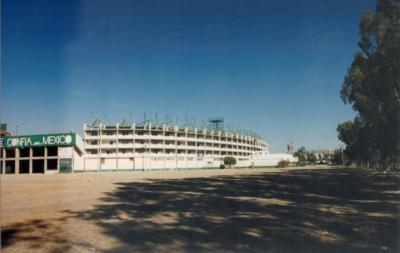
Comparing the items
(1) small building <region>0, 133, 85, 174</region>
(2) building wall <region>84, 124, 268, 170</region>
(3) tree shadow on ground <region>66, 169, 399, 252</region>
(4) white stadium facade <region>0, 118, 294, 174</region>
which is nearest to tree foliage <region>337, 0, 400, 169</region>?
(3) tree shadow on ground <region>66, 169, 399, 252</region>

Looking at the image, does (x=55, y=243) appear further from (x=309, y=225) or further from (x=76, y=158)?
(x=76, y=158)

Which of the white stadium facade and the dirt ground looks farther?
the white stadium facade

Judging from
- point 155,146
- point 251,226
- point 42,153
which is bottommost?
point 251,226

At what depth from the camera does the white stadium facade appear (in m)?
79.9

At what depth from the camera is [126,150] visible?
10275 centimetres

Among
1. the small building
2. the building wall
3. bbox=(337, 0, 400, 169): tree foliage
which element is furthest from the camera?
the building wall

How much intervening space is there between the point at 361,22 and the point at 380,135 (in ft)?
30.0

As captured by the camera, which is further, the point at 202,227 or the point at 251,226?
the point at 251,226

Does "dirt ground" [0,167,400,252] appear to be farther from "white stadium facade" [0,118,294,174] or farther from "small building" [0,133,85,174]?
"small building" [0,133,85,174]

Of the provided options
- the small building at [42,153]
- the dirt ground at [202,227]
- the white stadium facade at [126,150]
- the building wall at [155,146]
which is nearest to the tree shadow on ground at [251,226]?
the dirt ground at [202,227]

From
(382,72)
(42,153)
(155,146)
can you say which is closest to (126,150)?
(155,146)

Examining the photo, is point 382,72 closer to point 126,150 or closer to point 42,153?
point 42,153

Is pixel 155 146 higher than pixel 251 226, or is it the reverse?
pixel 155 146

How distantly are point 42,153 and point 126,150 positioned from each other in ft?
81.0
